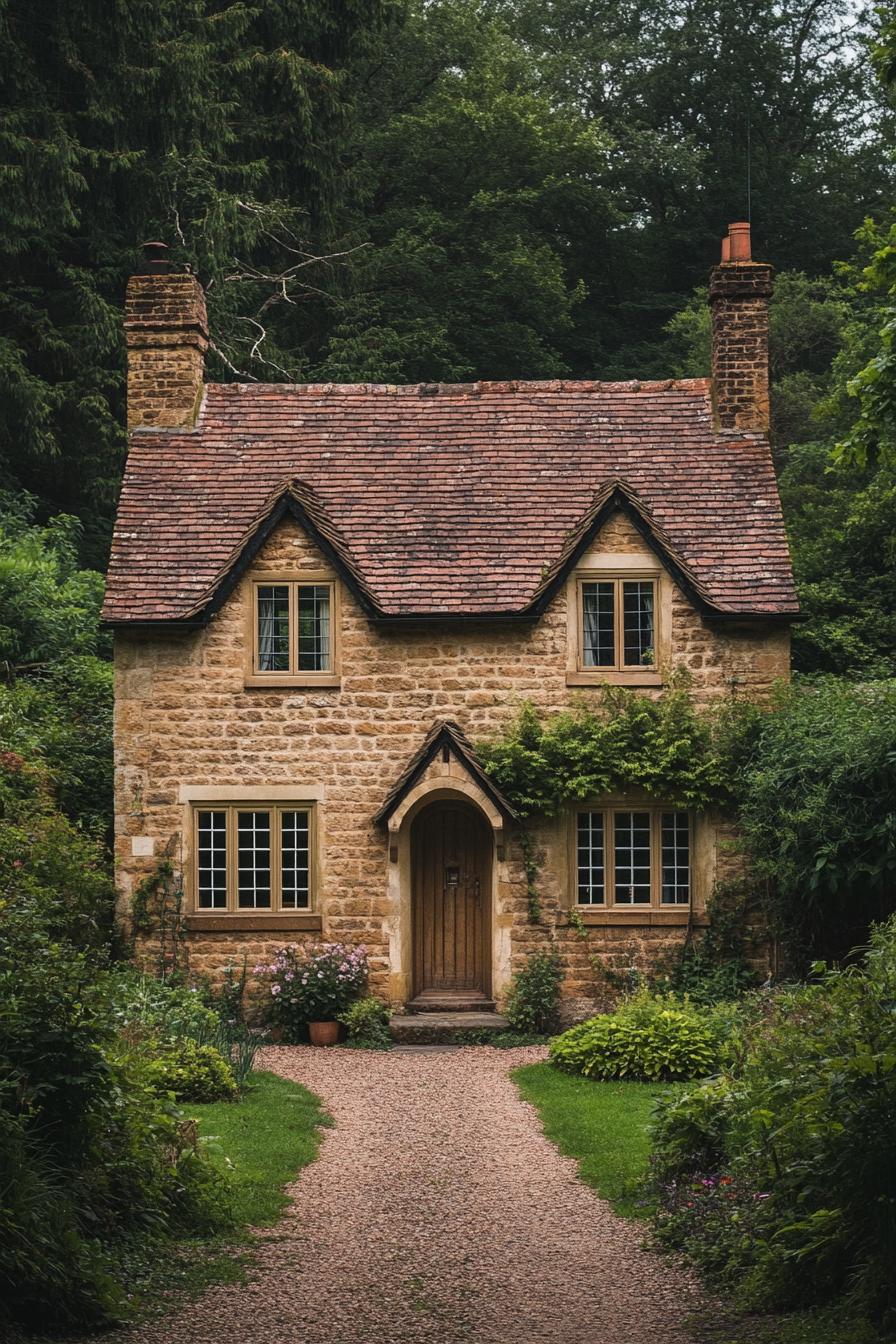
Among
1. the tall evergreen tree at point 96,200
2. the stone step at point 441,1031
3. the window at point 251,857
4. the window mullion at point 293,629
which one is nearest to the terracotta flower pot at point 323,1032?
the stone step at point 441,1031

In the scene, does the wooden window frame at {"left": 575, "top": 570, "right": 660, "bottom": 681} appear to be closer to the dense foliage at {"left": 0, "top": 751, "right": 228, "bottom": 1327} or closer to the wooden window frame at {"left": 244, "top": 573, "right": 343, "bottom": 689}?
the wooden window frame at {"left": 244, "top": 573, "right": 343, "bottom": 689}

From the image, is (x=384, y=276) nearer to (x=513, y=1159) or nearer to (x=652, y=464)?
(x=652, y=464)

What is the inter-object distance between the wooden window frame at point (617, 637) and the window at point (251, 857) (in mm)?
3654

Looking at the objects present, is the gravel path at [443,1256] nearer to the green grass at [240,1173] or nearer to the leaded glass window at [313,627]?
the green grass at [240,1173]

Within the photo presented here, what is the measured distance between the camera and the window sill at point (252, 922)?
771 inches

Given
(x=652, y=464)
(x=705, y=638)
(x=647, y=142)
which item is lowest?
(x=705, y=638)

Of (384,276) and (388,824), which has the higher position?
(384,276)

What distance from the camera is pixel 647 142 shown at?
43.7 meters

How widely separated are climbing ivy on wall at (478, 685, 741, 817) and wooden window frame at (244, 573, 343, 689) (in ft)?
6.68

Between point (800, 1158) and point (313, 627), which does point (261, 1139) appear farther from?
point (313, 627)

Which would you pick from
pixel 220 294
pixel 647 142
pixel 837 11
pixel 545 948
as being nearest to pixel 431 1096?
pixel 545 948

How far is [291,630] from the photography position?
19875mm

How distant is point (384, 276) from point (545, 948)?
22.1m

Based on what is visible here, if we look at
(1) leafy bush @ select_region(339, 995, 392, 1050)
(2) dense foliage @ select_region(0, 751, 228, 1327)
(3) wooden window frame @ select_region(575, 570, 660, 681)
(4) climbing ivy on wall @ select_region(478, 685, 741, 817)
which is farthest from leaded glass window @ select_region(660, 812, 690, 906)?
(2) dense foliage @ select_region(0, 751, 228, 1327)
